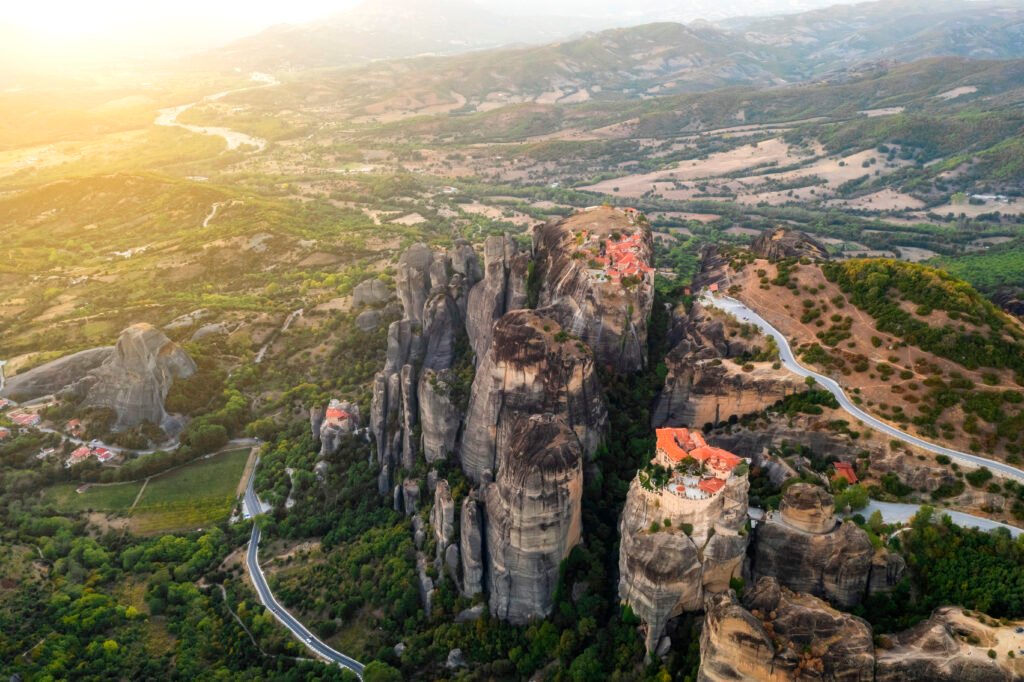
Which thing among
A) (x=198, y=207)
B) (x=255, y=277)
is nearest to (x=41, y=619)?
(x=255, y=277)

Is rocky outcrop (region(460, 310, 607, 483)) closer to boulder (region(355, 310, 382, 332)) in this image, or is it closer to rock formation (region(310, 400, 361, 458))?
rock formation (region(310, 400, 361, 458))

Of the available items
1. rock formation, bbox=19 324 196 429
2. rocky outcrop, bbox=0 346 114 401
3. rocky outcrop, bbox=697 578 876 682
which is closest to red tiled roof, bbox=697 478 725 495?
rocky outcrop, bbox=697 578 876 682

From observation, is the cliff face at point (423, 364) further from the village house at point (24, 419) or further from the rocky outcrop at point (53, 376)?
the village house at point (24, 419)

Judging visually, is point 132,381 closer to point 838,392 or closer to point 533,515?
point 533,515

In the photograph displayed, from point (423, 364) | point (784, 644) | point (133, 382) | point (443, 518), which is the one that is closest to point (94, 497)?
point (133, 382)

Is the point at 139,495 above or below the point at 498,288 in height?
below

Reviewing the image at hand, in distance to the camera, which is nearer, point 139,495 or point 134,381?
point 139,495
